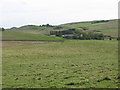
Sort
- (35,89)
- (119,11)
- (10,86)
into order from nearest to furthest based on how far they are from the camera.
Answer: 1. (35,89)
2. (10,86)
3. (119,11)

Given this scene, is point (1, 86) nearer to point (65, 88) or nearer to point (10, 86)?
point (10, 86)

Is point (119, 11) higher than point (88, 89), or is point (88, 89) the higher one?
point (119, 11)

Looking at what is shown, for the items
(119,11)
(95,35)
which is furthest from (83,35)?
(119,11)

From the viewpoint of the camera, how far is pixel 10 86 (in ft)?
44.7

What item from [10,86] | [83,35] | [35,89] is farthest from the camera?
[83,35]

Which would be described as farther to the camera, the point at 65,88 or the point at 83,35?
the point at 83,35

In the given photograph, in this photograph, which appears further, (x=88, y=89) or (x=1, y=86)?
(x=1, y=86)

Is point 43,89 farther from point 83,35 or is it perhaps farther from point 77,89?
point 83,35

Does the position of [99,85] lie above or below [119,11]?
below

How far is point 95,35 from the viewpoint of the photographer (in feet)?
421

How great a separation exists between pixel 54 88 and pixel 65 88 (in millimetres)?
755

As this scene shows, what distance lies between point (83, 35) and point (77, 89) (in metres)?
116

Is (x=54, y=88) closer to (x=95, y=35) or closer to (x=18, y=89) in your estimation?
(x=18, y=89)

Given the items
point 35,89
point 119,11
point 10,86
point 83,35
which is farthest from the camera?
point 83,35
